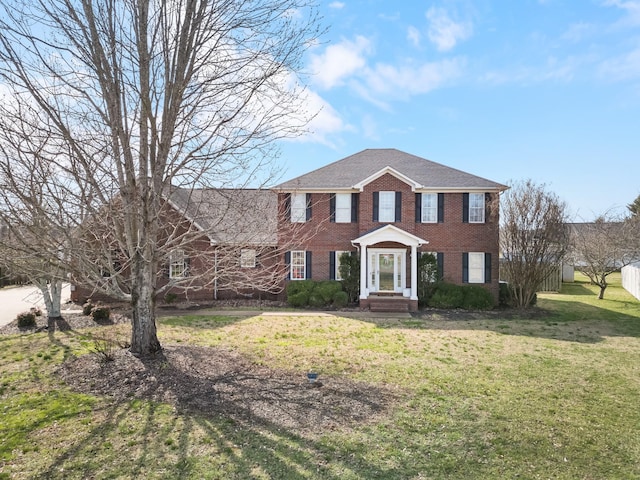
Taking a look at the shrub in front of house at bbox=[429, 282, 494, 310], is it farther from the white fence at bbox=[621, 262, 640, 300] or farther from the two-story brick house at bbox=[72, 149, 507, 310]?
the white fence at bbox=[621, 262, 640, 300]

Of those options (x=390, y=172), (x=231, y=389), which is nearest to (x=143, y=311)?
(x=231, y=389)

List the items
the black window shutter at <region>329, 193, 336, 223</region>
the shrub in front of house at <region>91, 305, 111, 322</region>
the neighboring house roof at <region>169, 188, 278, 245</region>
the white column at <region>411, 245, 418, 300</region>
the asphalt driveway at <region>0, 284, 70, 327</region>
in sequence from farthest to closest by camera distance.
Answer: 1. the black window shutter at <region>329, 193, 336, 223</region>
2. the white column at <region>411, 245, 418, 300</region>
3. the asphalt driveway at <region>0, 284, 70, 327</region>
4. the shrub in front of house at <region>91, 305, 111, 322</region>
5. the neighboring house roof at <region>169, 188, 278, 245</region>

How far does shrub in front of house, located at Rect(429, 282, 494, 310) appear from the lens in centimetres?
1908

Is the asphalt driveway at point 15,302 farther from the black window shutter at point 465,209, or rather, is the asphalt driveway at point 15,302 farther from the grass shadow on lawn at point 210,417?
the black window shutter at point 465,209

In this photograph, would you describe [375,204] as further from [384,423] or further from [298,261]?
[384,423]

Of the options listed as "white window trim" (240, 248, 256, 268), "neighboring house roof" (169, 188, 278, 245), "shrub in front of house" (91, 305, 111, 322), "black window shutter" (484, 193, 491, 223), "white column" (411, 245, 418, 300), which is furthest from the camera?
"black window shutter" (484, 193, 491, 223)

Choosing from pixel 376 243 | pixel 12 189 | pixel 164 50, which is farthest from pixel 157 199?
pixel 376 243

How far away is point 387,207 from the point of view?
66.2 feet

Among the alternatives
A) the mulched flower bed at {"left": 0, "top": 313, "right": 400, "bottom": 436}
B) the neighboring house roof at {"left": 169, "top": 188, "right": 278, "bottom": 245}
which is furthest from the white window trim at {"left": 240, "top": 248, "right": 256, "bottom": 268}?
the mulched flower bed at {"left": 0, "top": 313, "right": 400, "bottom": 436}

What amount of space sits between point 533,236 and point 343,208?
9159mm

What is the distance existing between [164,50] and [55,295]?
449 inches

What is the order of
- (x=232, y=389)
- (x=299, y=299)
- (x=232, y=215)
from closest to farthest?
(x=232, y=389) < (x=232, y=215) < (x=299, y=299)

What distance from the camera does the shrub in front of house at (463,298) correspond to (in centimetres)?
1908

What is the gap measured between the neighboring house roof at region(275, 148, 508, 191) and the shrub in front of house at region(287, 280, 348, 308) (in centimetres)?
478
